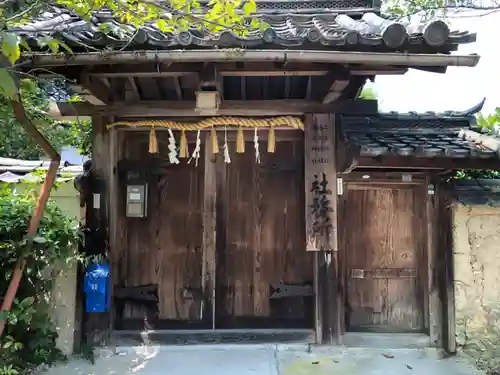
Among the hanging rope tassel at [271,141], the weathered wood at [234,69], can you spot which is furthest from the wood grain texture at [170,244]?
the weathered wood at [234,69]

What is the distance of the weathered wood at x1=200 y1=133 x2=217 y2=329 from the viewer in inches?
272

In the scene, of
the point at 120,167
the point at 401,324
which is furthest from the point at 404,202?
the point at 120,167

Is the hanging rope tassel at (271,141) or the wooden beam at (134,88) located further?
the hanging rope tassel at (271,141)

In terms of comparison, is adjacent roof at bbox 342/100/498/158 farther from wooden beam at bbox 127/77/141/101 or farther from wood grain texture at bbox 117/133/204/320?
wooden beam at bbox 127/77/141/101

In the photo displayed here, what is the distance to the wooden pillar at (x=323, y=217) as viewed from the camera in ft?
21.9

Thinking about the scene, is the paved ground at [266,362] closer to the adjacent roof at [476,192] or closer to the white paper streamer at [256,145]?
the adjacent roof at [476,192]

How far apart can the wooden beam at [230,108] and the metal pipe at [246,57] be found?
1.65 meters

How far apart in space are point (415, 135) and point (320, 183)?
4.77 feet

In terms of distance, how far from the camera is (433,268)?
6.81m

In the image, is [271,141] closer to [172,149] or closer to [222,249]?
[172,149]

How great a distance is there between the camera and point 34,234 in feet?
17.7

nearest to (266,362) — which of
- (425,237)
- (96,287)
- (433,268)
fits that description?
(96,287)

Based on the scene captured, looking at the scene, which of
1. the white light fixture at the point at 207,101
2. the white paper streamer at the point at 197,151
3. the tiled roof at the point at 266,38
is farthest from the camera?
the white paper streamer at the point at 197,151


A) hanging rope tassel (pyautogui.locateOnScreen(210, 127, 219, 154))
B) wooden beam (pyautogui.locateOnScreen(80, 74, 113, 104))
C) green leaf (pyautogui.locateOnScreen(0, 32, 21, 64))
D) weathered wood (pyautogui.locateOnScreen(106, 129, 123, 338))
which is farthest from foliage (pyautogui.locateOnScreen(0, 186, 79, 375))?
green leaf (pyautogui.locateOnScreen(0, 32, 21, 64))
